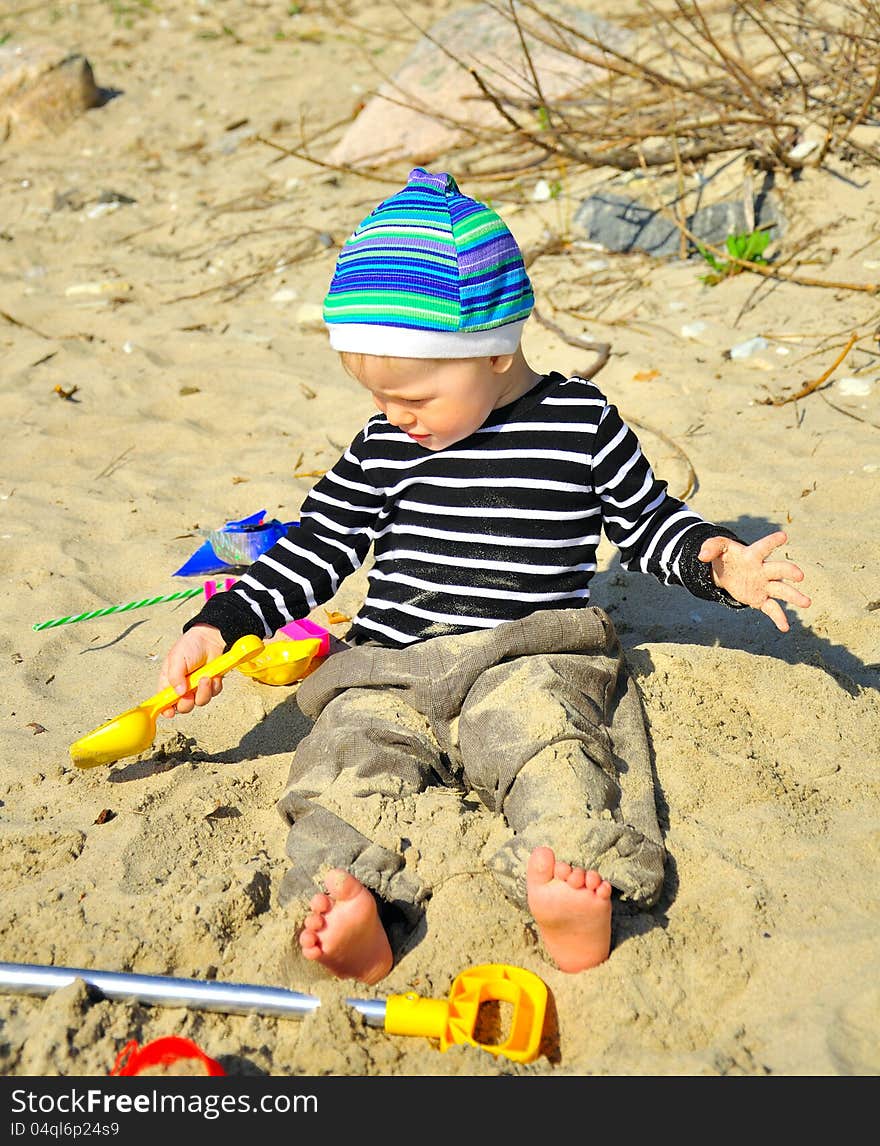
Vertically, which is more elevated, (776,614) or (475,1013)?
(776,614)

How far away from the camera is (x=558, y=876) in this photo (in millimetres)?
1822

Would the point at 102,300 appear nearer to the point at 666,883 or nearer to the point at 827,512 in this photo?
the point at 827,512

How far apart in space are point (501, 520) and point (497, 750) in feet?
1.58

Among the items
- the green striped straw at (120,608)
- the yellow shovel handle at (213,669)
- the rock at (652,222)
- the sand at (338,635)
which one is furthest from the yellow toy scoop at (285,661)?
the rock at (652,222)

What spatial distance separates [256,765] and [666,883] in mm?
943

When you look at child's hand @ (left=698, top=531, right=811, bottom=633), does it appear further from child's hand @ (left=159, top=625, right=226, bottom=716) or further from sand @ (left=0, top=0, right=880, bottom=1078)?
child's hand @ (left=159, top=625, right=226, bottom=716)

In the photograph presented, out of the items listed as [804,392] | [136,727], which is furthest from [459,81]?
[136,727]

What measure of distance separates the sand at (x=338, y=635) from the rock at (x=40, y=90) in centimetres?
163

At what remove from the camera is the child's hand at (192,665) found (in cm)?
232

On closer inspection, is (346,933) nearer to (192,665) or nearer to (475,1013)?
(475,1013)

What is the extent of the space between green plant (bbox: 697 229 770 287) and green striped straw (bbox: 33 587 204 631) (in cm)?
275

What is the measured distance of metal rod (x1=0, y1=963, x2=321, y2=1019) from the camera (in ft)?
5.75

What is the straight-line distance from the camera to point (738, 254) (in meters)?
4.84

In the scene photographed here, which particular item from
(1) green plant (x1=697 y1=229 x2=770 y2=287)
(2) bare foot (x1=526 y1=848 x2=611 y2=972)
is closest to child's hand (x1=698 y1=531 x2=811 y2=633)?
(2) bare foot (x1=526 y1=848 x2=611 y2=972)
